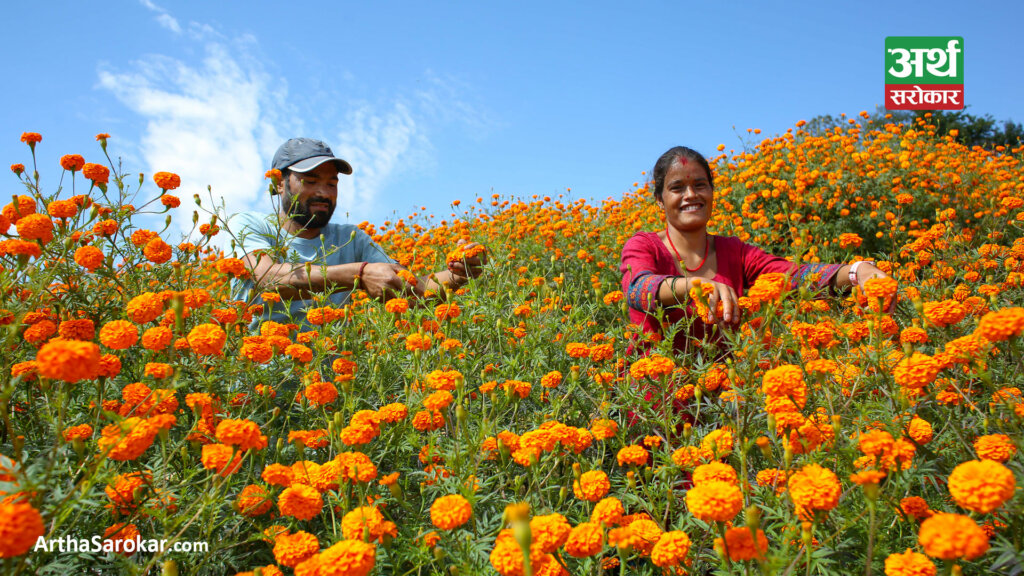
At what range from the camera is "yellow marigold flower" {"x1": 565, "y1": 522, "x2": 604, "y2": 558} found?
0.99 meters

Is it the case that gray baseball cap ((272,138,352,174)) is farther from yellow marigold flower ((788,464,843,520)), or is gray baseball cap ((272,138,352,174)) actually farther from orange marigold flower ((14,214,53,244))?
yellow marigold flower ((788,464,843,520))

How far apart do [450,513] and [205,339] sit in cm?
78

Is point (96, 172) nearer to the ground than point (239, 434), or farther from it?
farther from it

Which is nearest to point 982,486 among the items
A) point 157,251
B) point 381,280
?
point 381,280

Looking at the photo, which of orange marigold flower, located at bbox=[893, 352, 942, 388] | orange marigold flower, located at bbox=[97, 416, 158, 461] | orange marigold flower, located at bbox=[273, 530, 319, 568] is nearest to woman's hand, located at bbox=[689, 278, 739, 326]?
orange marigold flower, located at bbox=[893, 352, 942, 388]

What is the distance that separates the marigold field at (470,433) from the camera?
3.23 feet

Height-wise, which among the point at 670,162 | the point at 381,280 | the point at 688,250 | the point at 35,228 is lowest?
the point at 35,228

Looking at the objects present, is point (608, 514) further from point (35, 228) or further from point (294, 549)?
point (35, 228)

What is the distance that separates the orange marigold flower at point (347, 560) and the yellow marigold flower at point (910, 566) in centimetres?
82

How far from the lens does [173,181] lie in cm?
222

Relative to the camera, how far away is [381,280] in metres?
2.43

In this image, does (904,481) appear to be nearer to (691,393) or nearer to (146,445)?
(691,393)

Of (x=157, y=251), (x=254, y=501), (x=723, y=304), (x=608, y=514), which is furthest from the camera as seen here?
(x=157, y=251)

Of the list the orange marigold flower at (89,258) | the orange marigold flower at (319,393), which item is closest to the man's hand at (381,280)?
the orange marigold flower at (319,393)
